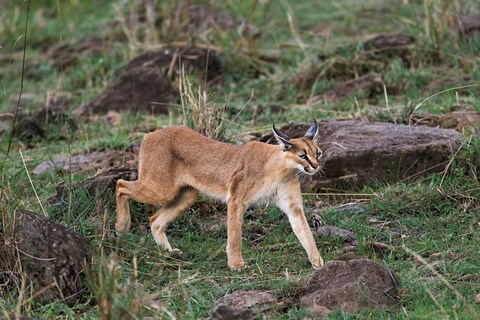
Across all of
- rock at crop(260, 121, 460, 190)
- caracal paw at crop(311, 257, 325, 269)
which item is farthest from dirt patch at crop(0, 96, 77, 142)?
caracal paw at crop(311, 257, 325, 269)

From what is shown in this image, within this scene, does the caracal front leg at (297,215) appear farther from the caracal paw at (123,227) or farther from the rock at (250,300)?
the caracal paw at (123,227)

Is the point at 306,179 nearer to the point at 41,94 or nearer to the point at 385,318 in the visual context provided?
the point at 385,318

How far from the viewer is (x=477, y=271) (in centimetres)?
718

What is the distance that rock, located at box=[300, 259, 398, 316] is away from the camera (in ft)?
21.4

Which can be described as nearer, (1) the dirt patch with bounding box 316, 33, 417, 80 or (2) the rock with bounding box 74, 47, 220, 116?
(2) the rock with bounding box 74, 47, 220, 116

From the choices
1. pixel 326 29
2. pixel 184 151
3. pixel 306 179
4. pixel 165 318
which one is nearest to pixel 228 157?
pixel 184 151

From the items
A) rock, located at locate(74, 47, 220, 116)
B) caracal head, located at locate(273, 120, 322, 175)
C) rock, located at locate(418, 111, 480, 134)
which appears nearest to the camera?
caracal head, located at locate(273, 120, 322, 175)

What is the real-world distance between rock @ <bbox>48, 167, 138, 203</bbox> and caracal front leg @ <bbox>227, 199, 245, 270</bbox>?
135 centimetres

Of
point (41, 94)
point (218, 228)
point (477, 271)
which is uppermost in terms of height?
point (477, 271)

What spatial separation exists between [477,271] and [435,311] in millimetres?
975

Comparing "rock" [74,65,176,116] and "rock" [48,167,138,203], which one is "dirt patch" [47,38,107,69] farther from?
"rock" [48,167,138,203]

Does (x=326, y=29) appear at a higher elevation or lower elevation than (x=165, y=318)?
lower

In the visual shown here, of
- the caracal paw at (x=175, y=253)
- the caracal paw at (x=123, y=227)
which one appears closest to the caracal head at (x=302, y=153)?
the caracal paw at (x=175, y=253)

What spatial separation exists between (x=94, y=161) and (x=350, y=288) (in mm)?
4361
